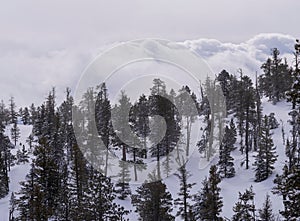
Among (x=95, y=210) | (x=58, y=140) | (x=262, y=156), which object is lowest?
(x=95, y=210)

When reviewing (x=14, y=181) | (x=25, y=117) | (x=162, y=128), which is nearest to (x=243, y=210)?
(x=162, y=128)

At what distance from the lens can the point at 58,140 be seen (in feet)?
163

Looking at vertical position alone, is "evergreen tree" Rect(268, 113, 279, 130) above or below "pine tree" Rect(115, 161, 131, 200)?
above

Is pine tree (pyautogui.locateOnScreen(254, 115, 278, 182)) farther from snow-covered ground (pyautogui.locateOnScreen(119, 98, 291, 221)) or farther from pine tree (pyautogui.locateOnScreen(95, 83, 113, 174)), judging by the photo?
pine tree (pyautogui.locateOnScreen(95, 83, 113, 174))

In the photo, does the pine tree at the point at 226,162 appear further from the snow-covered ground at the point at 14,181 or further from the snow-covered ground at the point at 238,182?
the snow-covered ground at the point at 14,181

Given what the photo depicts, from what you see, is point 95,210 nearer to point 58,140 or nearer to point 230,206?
point 230,206

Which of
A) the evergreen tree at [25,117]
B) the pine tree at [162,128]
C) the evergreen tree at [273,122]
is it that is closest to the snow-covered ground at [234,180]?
the evergreen tree at [273,122]

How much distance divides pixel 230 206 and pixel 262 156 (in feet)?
26.4

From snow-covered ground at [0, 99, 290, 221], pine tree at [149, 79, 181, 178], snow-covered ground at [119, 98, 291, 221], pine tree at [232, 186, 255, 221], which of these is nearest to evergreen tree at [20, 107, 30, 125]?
snow-covered ground at [0, 99, 290, 221]

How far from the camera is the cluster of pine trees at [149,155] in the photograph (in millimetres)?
29641

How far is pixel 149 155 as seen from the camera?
5888 centimetres

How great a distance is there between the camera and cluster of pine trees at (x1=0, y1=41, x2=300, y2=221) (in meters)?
29.6

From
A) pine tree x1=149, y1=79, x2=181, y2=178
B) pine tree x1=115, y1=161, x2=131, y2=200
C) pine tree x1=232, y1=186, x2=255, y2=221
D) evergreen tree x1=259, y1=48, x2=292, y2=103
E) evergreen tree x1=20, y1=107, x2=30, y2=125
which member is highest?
evergreen tree x1=20, y1=107, x2=30, y2=125

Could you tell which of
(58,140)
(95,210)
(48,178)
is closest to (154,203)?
(95,210)
